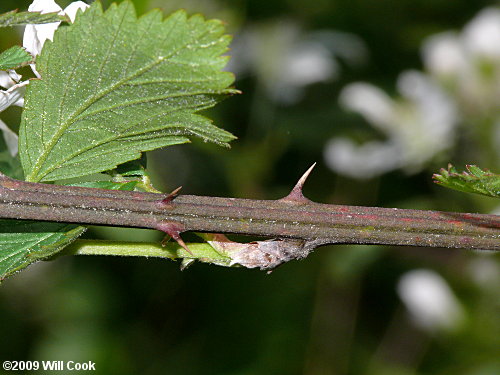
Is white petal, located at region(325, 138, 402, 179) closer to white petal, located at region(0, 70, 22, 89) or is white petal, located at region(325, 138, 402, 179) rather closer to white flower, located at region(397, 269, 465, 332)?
white flower, located at region(397, 269, 465, 332)

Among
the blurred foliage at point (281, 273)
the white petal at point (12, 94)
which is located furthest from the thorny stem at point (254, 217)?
the blurred foliage at point (281, 273)

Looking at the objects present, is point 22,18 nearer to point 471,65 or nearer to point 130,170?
point 130,170

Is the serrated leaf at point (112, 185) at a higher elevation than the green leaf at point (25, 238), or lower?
higher

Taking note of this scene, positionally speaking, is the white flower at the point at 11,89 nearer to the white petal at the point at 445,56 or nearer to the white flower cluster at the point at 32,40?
the white flower cluster at the point at 32,40

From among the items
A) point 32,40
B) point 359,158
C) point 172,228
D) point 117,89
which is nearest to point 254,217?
point 172,228

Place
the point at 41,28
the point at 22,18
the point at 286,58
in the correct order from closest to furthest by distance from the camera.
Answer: the point at 22,18, the point at 41,28, the point at 286,58

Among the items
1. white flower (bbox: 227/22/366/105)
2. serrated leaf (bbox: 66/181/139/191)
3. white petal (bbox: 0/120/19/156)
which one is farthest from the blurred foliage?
serrated leaf (bbox: 66/181/139/191)
